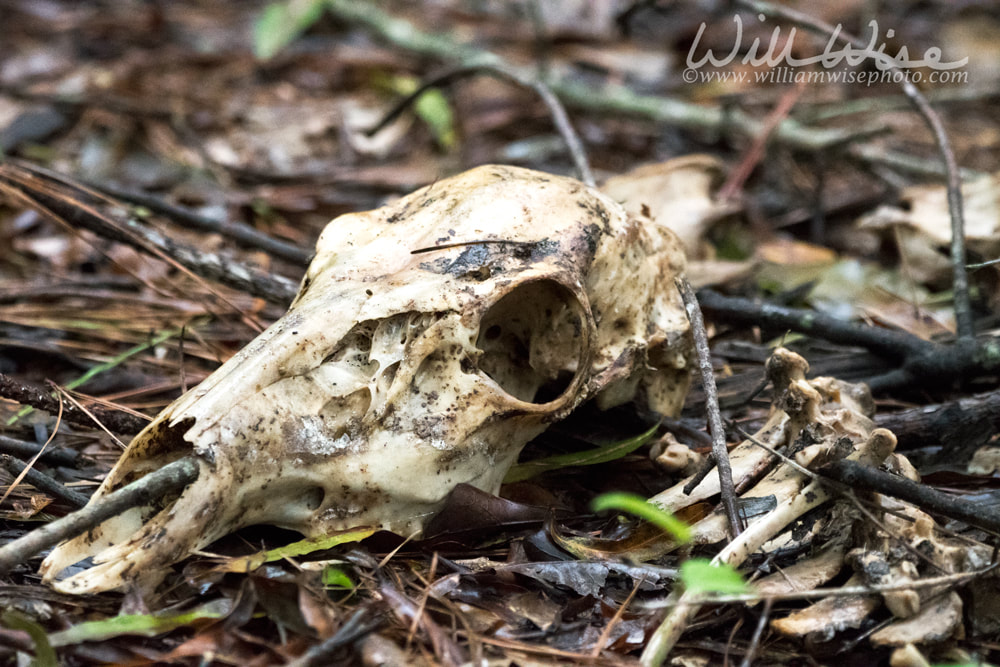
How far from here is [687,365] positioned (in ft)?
7.78

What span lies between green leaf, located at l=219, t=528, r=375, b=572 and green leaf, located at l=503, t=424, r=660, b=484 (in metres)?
0.50

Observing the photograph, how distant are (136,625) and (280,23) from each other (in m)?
4.76

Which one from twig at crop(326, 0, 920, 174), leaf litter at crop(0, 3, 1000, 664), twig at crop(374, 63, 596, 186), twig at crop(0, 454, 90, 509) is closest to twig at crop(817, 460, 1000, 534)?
leaf litter at crop(0, 3, 1000, 664)

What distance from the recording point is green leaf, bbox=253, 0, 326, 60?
17.2ft

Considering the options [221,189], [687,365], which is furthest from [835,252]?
[221,189]

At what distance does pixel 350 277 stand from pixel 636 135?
12.8ft

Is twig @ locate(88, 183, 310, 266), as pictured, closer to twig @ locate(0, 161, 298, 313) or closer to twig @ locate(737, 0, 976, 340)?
twig @ locate(0, 161, 298, 313)

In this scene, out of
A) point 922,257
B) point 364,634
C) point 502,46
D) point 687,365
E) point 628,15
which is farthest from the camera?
point 502,46

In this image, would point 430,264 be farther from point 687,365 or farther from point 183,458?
point 687,365

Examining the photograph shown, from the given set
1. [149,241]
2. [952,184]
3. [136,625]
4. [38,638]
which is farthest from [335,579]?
[952,184]

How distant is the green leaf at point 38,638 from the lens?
4.55 feet

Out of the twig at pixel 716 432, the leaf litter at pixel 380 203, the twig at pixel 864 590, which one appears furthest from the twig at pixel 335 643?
the twig at pixel 716 432

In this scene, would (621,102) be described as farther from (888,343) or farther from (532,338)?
(532,338)

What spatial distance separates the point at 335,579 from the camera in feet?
5.50
